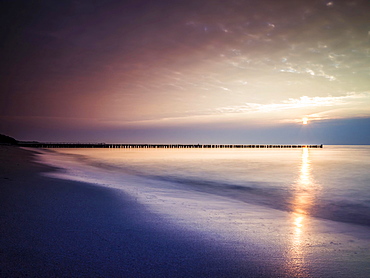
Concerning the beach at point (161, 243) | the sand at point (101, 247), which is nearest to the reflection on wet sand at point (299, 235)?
the beach at point (161, 243)

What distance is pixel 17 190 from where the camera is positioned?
7602 mm

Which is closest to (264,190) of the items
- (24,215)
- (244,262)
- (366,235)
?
(366,235)

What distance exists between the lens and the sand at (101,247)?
10.8ft

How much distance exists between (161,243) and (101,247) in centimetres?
97

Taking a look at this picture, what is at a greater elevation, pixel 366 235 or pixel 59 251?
pixel 59 251

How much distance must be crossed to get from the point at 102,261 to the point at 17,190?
5.58 meters

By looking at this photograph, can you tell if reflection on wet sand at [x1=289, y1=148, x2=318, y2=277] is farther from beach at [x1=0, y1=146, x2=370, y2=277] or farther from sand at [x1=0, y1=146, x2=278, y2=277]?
sand at [x1=0, y1=146, x2=278, y2=277]

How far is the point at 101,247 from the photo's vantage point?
3.97 metres

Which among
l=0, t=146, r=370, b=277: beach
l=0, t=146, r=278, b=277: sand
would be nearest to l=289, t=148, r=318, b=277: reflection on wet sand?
l=0, t=146, r=370, b=277: beach

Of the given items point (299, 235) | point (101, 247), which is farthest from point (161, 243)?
point (299, 235)

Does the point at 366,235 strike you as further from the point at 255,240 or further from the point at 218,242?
the point at 218,242

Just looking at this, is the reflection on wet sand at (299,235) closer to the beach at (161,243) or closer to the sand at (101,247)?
the beach at (161,243)

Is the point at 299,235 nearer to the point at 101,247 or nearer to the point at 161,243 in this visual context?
the point at 161,243

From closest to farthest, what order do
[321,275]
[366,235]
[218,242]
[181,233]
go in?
[321,275] → [218,242] → [181,233] → [366,235]
